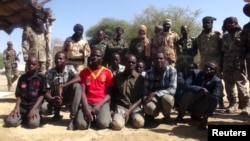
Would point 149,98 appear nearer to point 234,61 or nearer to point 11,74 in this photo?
point 234,61

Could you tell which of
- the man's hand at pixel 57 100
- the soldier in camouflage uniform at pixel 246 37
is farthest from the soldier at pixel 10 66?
the soldier in camouflage uniform at pixel 246 37

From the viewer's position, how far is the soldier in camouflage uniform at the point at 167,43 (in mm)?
7145

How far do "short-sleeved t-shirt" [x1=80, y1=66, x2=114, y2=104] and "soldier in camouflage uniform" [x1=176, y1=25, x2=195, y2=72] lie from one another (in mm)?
2087

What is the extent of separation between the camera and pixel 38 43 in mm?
7316

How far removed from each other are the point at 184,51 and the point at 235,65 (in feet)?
3.90

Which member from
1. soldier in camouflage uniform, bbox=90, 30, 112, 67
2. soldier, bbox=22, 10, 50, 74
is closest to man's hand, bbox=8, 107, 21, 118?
soldier, bbox=22, 10, 50, 74

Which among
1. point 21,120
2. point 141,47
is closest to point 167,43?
point 141,47

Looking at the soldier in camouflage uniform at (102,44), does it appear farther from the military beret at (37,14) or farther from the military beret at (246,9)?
the military beret at (246,9)

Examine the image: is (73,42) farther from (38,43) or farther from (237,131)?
(237,131)

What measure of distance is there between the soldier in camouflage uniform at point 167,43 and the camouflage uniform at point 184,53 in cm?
11

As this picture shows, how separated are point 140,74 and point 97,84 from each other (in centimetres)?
76

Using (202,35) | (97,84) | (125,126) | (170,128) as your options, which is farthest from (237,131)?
(202,35)

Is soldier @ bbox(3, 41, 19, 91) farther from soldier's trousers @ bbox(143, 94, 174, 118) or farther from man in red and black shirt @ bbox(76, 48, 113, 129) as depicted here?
soldier's trousers @ bbox(143, 94, 174, 118)

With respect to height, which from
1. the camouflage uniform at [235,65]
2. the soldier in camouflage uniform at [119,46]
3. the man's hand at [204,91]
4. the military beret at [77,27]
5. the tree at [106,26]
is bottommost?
the man's hand at [204,91]
